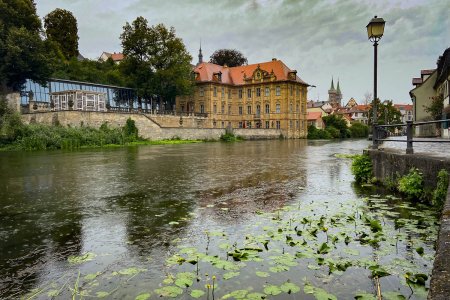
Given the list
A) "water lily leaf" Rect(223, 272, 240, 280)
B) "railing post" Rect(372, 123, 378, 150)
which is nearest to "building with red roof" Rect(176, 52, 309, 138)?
"railing post" Rect(372, 123, 378, 150)

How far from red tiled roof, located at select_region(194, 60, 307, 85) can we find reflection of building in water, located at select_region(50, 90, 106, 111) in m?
28.1

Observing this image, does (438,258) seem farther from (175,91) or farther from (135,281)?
(175,91)

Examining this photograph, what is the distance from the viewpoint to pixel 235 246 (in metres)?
4.84

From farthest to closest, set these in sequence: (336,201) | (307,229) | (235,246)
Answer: (336,201)
(307,229)
(235,246)

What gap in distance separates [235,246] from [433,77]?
42869 mm

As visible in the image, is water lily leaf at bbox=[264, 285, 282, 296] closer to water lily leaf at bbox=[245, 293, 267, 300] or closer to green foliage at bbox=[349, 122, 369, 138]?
water lily leaf at bbox=[245, 293, 267, 300]

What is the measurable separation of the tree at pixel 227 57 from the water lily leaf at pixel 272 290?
85.3 meters

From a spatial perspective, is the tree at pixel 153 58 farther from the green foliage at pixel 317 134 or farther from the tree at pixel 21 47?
the green foliage at pixel 317 134

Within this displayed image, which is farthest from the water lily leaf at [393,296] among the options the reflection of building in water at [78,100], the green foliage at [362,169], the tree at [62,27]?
the tree at [62,27]

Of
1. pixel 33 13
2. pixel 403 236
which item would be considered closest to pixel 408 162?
pixel 403 236

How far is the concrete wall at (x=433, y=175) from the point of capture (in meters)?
2.13

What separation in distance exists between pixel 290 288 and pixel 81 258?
8.79ft

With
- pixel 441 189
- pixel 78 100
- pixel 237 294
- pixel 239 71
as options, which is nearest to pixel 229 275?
pixel 237 294

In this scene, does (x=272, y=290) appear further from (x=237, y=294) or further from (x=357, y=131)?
(x=357, y=131)
